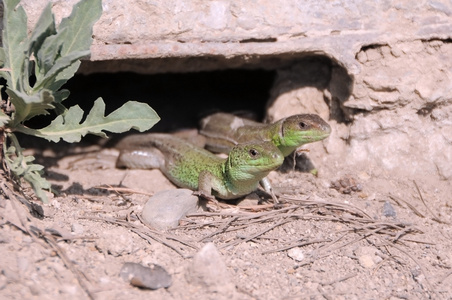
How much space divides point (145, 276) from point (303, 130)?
2.45 metres

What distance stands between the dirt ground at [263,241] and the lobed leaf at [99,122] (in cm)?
51

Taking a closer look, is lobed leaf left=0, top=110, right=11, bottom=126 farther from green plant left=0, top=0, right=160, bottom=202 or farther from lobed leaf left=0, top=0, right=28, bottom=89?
lobed leaf left=0, top=0, right=28, bottom=89

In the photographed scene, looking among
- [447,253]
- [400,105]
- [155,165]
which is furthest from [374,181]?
[155,165]

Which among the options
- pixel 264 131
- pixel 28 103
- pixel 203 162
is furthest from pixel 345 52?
pixel 28 103

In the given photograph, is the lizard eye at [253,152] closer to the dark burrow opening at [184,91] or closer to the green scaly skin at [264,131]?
the green scaly skin at [264,131]

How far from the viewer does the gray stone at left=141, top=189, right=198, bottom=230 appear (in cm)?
428

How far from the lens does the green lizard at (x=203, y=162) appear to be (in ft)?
15.4

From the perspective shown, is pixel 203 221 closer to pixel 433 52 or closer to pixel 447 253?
pixel 447 253

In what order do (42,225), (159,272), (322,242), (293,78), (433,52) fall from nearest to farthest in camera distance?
(159,272) → (42,225) → (322,242) → (433,52) → (293,78)

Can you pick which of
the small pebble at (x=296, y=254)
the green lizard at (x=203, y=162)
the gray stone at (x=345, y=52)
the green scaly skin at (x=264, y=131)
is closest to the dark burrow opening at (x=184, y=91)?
the green scaly skin at (x=264, y=131)

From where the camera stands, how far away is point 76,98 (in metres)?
6.47

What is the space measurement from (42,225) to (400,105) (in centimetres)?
334

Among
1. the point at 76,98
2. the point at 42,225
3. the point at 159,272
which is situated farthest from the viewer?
the point at 76,98

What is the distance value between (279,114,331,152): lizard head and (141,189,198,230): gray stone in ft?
4.05
